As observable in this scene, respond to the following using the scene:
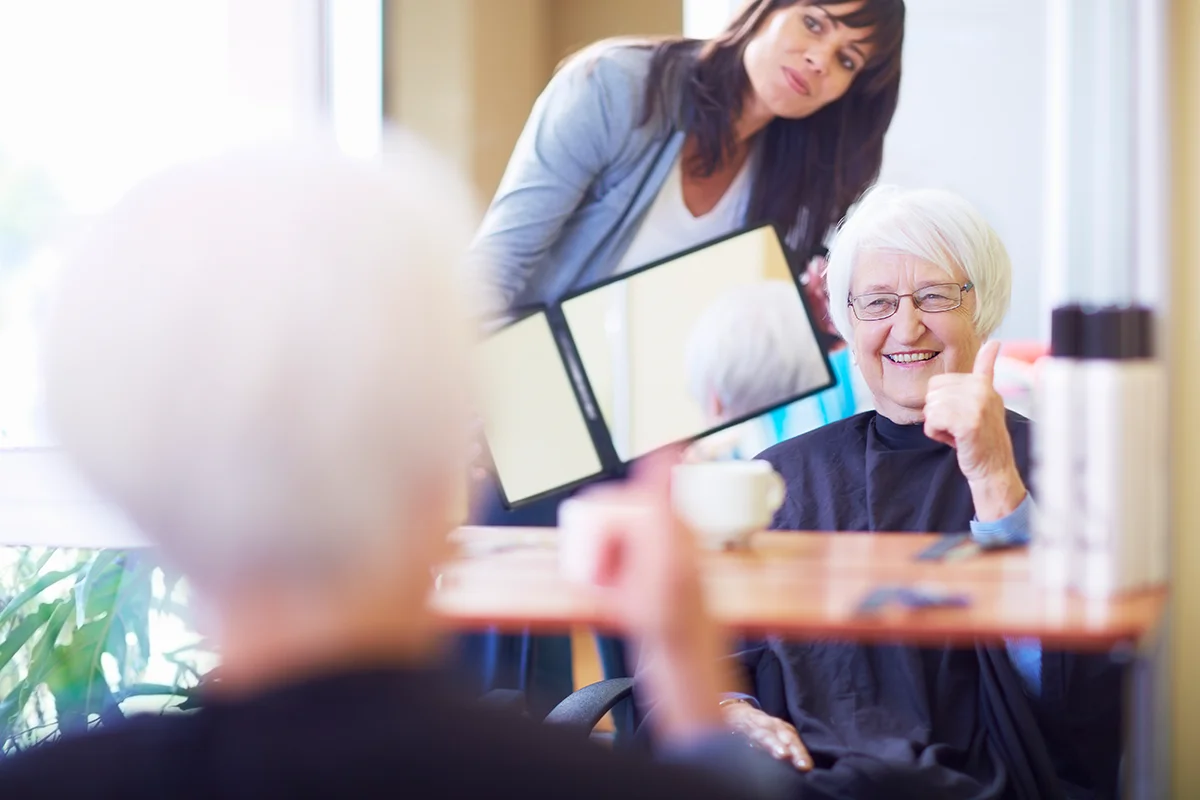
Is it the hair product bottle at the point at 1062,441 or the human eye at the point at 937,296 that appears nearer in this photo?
the hair product bottle at the point at 1062,441

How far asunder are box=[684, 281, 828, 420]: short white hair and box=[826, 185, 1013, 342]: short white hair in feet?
0.46

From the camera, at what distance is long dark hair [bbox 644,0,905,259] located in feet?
6.16

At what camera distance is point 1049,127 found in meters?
1.82

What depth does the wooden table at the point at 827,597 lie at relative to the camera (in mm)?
1014

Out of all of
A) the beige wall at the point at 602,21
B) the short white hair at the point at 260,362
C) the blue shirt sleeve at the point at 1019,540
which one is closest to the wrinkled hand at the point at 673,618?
the short white hair at the point at 260,362

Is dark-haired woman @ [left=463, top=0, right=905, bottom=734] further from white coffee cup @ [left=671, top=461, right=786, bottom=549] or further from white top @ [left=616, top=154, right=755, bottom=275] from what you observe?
white coffee cup @ [left=671, top=461, right=786, bottom=549]

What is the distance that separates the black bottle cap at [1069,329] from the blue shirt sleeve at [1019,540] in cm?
33

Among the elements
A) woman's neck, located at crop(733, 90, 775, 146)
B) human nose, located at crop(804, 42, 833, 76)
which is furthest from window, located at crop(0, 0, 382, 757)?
human nose, located at crop(804, 42, 833, 76)

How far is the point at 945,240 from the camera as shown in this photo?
180 cm

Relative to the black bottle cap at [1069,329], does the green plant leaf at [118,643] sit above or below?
below

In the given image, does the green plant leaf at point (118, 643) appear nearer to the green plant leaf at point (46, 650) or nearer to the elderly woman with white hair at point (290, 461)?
the green plant leaf at point (46, 650)

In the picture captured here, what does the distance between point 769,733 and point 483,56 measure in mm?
1251

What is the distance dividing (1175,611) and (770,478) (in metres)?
1.01

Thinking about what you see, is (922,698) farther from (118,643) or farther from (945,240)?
(118,643)
